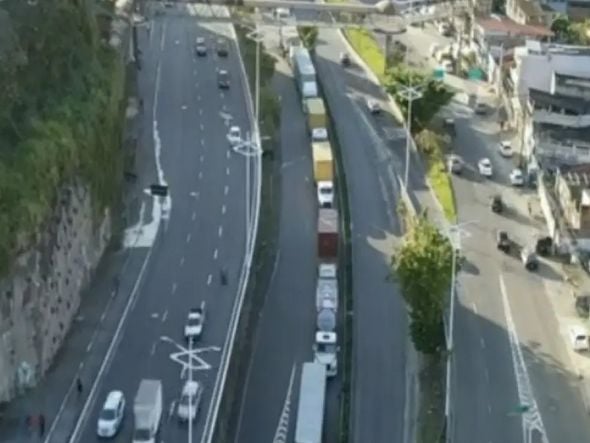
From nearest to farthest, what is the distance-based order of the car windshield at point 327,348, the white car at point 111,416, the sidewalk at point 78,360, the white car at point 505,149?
1. the white car at point 111,416
2. the sidewalk at point 78,360
3. the car windshield at point 327,348
4. the white car at point 505,149

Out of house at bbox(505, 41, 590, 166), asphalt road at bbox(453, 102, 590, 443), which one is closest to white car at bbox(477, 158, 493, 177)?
asphalt road at bbox(453, 102, 590, 443)

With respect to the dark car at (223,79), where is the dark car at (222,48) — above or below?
above

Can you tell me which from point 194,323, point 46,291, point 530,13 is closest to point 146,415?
point 194,323

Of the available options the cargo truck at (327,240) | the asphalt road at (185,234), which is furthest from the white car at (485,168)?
the cargo truck at (327,240)

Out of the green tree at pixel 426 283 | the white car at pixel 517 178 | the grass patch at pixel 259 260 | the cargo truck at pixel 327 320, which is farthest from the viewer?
the white car at pixel 517 178

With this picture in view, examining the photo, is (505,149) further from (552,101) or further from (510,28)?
(510,28)

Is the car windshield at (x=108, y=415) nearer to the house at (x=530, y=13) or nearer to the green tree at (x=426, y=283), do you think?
the green tree at (x=426, y=283)

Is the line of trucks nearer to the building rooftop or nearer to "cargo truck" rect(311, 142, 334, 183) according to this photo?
"cargo truck" rect(311, 142, 334, 183)

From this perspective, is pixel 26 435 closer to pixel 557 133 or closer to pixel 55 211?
pixel 55 211
